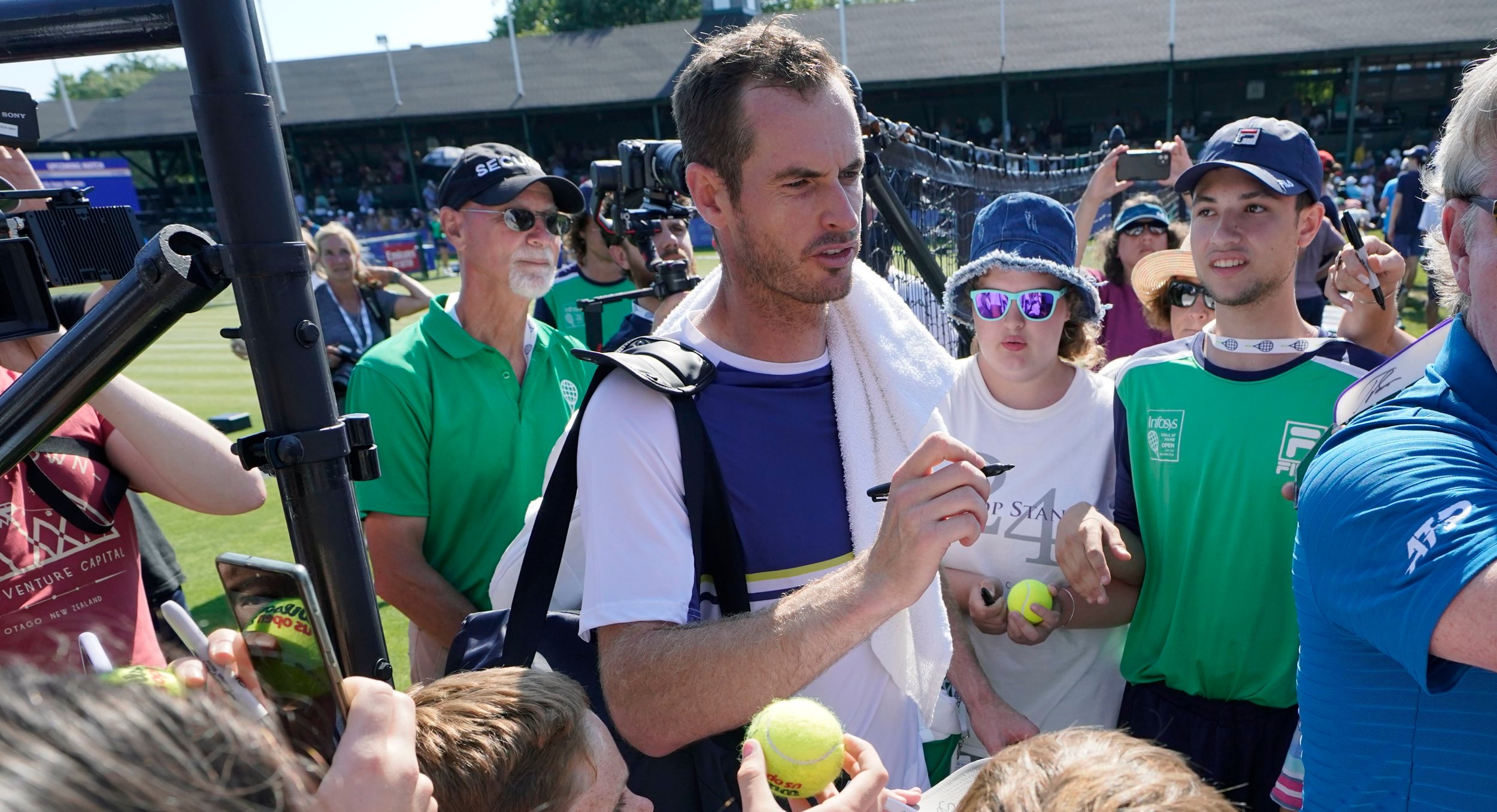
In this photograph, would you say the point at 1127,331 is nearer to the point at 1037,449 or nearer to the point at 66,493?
the point at 1037,449

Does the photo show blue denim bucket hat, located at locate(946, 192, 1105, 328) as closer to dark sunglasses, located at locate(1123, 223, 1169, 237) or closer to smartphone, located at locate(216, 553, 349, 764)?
smartphone, located at locate(216, 553, 349, 764)

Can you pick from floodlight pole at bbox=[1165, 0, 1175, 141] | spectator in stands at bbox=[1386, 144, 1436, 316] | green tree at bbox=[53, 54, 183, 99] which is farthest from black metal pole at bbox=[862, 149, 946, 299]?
green tree at bbox=[53, 54, 183, 99]

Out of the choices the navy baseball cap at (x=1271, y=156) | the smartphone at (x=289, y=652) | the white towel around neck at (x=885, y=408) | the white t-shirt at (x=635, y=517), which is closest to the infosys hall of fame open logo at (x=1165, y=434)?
the navy baseball cap at (x=1271, y=156)

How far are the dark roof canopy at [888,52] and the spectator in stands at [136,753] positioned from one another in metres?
28.5

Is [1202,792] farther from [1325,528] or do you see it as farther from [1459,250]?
[1459,250]

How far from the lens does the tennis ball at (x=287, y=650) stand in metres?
0.94

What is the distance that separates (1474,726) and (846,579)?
0.87 m

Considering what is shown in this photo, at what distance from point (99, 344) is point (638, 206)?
3026mm

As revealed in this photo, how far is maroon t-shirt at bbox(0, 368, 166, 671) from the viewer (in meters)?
1.95

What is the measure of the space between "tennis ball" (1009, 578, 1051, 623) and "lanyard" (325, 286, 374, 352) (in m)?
5.23

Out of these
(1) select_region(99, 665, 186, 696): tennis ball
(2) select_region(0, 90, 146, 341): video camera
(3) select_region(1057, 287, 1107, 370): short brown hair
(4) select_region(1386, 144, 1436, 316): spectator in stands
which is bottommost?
(4) select_region(1386, 144, 1436, 316): spectator in stands

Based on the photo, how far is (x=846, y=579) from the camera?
153cm

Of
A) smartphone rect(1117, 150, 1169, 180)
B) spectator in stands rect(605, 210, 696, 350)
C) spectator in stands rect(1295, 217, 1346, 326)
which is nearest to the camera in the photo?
smartphone rect(1117, 150, 1169, 180)

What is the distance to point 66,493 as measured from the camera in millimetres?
2078
